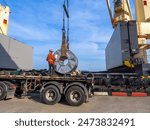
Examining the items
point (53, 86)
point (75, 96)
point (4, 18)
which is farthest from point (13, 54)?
point (75, 96)

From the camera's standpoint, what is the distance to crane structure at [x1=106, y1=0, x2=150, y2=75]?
10984mm

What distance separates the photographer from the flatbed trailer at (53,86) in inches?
315

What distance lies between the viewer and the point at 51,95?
827cm

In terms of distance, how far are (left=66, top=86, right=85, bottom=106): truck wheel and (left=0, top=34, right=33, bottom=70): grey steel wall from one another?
8.98 m

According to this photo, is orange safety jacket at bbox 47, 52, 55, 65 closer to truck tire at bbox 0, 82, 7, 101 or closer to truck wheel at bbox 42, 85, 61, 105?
truck wheel at bbox 42, 85, 61, 105

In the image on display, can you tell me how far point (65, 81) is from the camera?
8.55 m

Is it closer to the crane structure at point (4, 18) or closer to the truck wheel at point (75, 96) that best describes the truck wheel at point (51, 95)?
the truck wheel at point (75, 96)

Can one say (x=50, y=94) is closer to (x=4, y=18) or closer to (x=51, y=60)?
(x=51, y=60)

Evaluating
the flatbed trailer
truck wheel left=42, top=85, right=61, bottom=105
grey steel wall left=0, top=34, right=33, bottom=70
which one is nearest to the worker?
the flatbed trailer

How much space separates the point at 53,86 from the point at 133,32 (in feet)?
20.3

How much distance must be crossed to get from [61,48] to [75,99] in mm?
3102

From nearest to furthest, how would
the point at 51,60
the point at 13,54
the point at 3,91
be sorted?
1. the point at 3,91
2. the point at 51,60
3. the point at 13,54

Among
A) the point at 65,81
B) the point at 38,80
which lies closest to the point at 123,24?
the point at 65,81

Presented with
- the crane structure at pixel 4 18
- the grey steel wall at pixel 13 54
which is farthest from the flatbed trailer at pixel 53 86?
the crane structure at pixel 4 18
